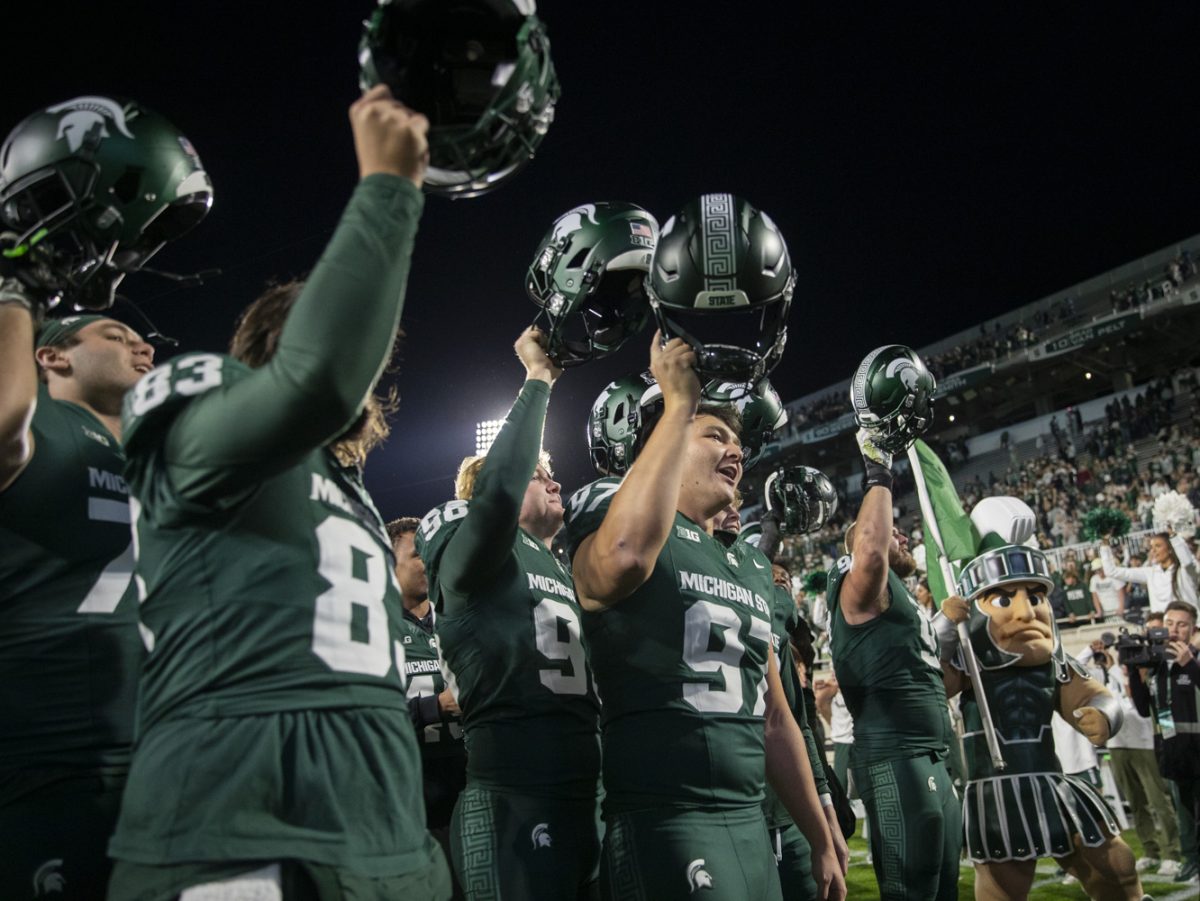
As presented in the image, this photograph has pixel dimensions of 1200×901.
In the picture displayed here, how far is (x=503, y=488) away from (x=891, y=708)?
11.4 ft

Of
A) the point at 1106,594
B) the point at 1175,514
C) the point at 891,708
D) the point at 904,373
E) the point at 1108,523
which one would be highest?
the point at 1108,523

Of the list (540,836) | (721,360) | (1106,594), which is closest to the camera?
(721,360)

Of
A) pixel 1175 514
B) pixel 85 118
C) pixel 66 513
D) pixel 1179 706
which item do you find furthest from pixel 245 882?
pixel 1175 514

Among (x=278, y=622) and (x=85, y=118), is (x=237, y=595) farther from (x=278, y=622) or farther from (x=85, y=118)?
(x=85, y=118)

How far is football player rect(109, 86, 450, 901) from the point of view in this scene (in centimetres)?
147

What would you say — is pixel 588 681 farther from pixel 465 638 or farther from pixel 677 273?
pixel 677 273

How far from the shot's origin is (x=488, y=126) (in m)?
1.73

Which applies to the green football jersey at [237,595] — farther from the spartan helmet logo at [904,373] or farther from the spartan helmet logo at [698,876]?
the spartan helmet logo at [904,373]

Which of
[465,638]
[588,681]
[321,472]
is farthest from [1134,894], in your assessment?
[321,472]

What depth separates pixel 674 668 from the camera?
2.83 meters

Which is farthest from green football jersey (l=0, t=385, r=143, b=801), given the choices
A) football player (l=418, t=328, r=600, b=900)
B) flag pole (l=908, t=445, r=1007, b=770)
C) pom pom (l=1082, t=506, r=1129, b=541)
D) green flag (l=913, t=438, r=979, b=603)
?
pom pom (l=1082, t=506, r=1129, b=541)

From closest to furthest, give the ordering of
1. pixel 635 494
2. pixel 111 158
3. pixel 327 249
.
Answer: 1. pixel 327 249
2. pixel 111 158
3. pixel 635 494

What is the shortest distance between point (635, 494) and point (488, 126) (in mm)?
1144

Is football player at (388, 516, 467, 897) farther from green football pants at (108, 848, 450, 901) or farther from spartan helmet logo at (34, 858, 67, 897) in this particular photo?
green football pants at (108, 848, 450, 901)
